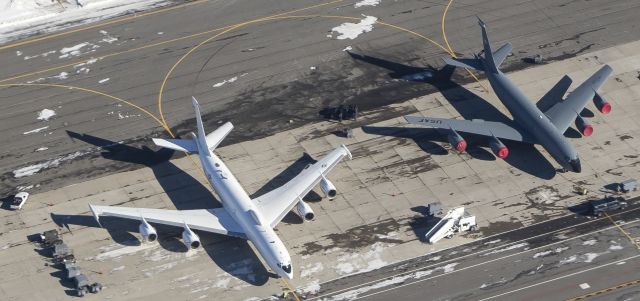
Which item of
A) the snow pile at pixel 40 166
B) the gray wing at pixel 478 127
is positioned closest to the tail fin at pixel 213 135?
the snow pile at pixel 40 166

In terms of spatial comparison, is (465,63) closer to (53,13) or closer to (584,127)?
(584,127)

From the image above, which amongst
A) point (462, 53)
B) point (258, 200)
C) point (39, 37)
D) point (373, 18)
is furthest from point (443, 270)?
point (39, 37)

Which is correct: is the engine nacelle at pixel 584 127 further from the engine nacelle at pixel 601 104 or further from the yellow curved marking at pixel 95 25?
the yellow curved marking at pixel 95 25

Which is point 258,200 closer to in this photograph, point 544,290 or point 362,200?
point 362,200

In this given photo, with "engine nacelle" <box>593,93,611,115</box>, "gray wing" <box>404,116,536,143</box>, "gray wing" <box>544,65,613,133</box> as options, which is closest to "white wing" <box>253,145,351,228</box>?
"gray wing" <box>404,116,536,143</box>

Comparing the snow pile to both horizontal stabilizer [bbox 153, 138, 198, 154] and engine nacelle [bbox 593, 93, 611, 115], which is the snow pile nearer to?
horizontal stabilizer [bbox 153, 138, 198, 154]

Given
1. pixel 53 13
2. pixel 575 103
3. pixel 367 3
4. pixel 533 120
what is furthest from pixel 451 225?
pixel 53 13
